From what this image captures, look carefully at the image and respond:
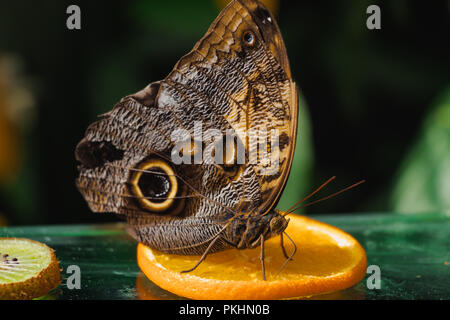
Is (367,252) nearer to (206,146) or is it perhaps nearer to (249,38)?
(206,146)

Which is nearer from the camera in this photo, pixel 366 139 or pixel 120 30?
pixel 120 30

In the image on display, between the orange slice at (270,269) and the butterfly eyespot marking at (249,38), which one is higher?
the butterfly eyespot marking at (249,38)

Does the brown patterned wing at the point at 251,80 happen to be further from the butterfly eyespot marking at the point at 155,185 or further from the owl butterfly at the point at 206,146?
the butterfly eyespot marking at the point at 155,185

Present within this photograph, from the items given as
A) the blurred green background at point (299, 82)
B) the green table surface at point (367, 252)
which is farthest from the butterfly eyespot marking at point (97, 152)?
the blurred green background at point (299, 82)

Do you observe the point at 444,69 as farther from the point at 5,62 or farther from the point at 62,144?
the point at 5,62

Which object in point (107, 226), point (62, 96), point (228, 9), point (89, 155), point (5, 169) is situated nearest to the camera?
point (228, 9)

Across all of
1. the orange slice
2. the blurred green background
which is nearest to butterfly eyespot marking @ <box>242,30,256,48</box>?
the orange slice

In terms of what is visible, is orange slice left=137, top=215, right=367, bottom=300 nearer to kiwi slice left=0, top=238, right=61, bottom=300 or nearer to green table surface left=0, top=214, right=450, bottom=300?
green table surface left=0, top=214, right=450, bottom=300

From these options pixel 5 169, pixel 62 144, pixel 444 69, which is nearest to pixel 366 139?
pixel 444 69
